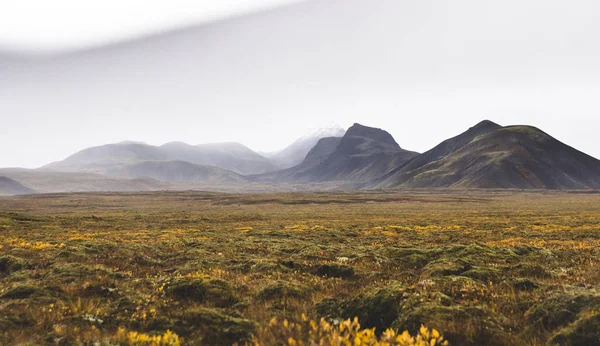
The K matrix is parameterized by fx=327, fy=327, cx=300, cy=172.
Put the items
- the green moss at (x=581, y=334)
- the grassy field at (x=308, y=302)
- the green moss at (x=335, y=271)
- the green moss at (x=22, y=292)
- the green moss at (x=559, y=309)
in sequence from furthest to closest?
the green moss at (x=335, y=271) → the green moss at (x=22, y=292) → the green moss at (x=559, y=309) → the grassy field at (x=308, y=302) → the green moss at (x=581, y=334)

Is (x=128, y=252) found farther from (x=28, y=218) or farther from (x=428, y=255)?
(x=28, y=218)

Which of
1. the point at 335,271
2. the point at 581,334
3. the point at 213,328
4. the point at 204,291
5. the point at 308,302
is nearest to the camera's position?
the point at 581,334

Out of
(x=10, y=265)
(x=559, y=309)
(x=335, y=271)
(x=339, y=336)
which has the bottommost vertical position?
(x=10, y=265)

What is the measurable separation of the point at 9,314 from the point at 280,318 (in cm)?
643

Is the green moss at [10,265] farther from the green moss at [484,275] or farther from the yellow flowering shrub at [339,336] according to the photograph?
the green moss at [484,275]

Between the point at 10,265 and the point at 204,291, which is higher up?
the point at 204,291

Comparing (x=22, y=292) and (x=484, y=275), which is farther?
(x=484, y=275)

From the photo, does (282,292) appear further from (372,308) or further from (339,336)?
(339,336)

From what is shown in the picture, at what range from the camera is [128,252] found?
18656mm

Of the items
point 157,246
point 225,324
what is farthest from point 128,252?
point 225,324

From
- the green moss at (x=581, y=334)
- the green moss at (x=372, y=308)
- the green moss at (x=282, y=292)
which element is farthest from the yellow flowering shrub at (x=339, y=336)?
the green moss at (x=282, y=292)

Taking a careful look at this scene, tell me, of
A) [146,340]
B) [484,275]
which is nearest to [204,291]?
[146,340]

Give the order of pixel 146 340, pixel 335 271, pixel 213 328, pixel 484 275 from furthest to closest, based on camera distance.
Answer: pixel 335 271, pixel 484 275, pixel 213 328, pixel 146 340

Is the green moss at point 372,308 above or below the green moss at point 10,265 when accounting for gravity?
above
